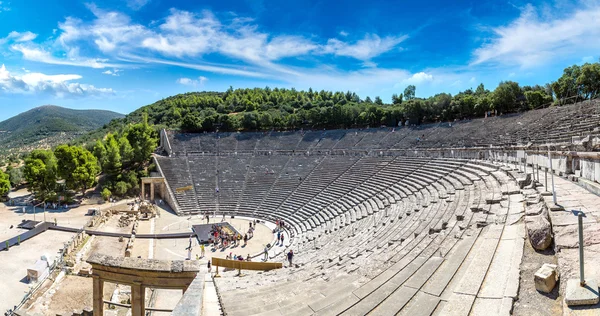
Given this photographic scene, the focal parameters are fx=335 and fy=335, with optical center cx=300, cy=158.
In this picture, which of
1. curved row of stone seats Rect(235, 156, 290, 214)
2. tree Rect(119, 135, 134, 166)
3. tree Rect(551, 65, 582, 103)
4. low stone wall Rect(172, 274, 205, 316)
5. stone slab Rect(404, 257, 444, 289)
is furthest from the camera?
tree Rect(119, 135, 134, 166)

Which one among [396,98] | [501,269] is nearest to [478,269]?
[501,269]

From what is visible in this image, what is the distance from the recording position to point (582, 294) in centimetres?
362

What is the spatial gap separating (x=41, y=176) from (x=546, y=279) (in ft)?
131

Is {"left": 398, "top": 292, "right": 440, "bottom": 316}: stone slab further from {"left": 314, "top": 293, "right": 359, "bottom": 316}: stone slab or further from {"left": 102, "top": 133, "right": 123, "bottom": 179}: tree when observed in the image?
{"left": 102, "top": 133, "right": 123, "bottom": 179}: tree

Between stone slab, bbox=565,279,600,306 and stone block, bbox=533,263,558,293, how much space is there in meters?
0.33

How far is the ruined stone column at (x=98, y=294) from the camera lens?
896 centimetres

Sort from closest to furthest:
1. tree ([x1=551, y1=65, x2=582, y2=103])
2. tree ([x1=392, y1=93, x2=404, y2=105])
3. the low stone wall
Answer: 1. the low stone wall
2. tree ([x1=551, y1=65, x2=582, y2=103])
3. tree ([x1=392, y1=93, x2=404, y2=105])

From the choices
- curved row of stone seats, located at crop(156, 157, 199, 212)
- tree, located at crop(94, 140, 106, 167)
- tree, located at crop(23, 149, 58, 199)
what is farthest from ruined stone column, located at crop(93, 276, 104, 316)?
tree, located at crop(94, 140, 106, 167)

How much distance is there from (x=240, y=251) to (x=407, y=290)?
17416mm

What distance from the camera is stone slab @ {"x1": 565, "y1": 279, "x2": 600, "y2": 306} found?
3523 millimetres

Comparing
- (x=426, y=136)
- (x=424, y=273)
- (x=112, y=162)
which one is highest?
(x=426, y=136)

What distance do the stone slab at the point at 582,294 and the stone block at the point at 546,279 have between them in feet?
1.07

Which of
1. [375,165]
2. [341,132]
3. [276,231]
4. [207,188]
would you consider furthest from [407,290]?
[341,132]

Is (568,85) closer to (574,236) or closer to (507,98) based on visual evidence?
(507,98)
